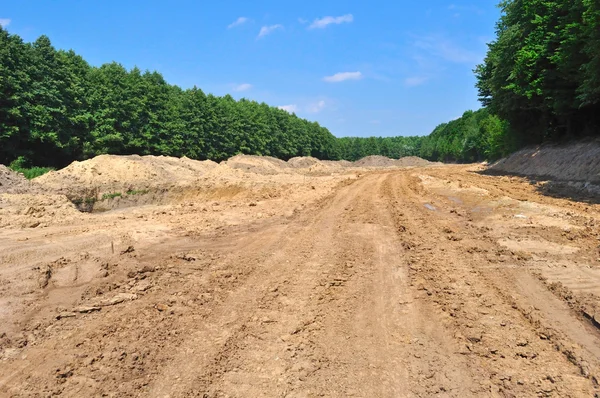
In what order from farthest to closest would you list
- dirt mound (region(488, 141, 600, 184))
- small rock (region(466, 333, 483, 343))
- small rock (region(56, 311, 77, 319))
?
1. dirt mound (region(488, 141, 600, 184))
2. small rock (region(56, 311, 77, 319))
3. small rock (region(466, 333, 483, 343))

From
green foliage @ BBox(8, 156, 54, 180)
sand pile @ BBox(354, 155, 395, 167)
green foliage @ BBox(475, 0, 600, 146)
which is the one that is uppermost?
green foliage @ BBox(475, 0, 600, 146)

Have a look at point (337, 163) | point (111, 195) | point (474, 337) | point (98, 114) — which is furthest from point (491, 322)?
point (337, 163)

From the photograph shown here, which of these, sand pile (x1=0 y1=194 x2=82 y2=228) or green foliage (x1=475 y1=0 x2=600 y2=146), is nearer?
sand pile (x1=0 y1=194 x2=82 y2=228)

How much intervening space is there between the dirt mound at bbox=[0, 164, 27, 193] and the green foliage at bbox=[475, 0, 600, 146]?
2265 cm

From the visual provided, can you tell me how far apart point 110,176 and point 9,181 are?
22.8 ft

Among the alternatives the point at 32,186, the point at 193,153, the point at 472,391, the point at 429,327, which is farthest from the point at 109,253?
the point at 193,153

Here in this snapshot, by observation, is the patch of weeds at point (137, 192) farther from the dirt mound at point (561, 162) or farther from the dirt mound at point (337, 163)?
the dirt mound at point (337, 163)

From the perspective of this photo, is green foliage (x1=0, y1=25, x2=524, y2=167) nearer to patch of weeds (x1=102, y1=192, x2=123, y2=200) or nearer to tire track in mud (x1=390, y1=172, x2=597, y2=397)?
patch of weeds (x1=102, y1=192, x2=123, y2=200)

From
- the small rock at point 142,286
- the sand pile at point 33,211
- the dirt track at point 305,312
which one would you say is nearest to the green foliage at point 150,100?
the sand pile at point 33,211

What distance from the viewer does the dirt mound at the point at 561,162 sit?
61.5 feet

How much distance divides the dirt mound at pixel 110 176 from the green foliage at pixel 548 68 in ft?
67.1

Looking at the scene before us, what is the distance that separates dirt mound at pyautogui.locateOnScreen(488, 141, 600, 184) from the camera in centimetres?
1873

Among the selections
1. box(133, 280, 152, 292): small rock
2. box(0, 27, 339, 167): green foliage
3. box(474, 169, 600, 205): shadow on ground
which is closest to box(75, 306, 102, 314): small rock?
box(133, 280, 152, 292): small rock

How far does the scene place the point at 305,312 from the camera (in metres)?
4.88
